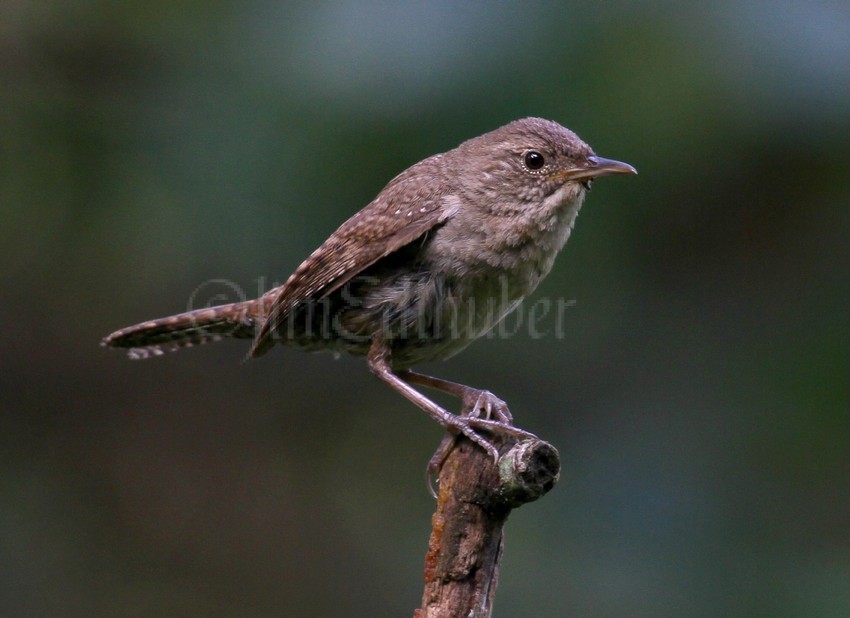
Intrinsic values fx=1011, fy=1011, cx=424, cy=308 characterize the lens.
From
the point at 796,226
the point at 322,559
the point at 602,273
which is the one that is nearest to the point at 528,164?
the point at 602,273

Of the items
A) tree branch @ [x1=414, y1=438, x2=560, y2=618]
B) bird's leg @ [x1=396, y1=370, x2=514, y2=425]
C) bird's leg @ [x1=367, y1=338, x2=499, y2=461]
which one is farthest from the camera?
bird's leg @ [x1=396, y1=370, x2=514, y2=425]

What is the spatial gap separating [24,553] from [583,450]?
254cm

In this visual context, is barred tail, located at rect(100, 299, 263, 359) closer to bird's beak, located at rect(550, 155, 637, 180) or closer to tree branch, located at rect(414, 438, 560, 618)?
bird's beak, located at rect(550, 155, 637, 180)

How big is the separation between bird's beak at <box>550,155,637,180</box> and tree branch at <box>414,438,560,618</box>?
1.11 m

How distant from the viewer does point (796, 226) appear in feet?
13.3

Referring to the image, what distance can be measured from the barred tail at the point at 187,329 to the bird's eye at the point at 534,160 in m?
1.13

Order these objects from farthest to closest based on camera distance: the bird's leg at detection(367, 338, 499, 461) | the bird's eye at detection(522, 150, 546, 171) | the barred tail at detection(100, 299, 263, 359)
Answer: the barred tail at detection(100, 299, 263, 359)
the bird's eye at detection(522, 150, 546, 171)
the bird's leg at detection(367, 338, 499, 461)

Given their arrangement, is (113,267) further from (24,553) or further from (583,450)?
(583,450)

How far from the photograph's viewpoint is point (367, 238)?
338 centimetres

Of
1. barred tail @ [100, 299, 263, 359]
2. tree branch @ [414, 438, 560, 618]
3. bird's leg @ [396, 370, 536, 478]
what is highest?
barred tail @ [100, 299, 263, 359]

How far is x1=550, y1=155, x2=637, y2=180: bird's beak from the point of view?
10.9 ft

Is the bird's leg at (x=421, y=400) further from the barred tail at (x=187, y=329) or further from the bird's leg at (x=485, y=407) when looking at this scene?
the barred tail at (x=187, y=329)

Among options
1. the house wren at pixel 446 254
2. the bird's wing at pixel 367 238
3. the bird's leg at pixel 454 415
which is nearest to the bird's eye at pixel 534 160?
the house wren at pixel 446 254

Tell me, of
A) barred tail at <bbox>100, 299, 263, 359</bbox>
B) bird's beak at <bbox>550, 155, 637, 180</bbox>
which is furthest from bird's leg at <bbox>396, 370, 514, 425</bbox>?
barred tail at <bbox>100, 299, 263, 359</bbox>
